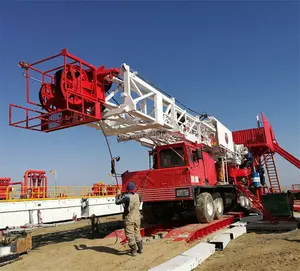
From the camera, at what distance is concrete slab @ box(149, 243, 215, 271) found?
17.2ft

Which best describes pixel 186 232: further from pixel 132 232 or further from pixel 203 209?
pixel 132 232

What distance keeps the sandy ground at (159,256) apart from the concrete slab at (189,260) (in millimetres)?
137

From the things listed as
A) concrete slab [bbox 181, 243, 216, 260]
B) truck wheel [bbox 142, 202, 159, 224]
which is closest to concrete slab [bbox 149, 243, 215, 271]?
concrete slab [bbox 181, 243, 216, 260]

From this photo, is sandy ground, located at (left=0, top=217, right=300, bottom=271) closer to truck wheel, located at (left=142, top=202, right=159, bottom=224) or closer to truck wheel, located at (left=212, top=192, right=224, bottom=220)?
truck wheel, located at (left=212, top=192, right=224, bottom=220)

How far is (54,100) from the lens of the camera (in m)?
7.56

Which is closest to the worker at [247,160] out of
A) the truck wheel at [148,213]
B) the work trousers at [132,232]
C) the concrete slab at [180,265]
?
the truck wheel at [148,213]

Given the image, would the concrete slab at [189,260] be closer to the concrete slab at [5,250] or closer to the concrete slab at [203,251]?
the concrete slab at [203,251]

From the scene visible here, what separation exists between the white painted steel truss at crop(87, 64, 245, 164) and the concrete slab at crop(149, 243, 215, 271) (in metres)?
3.79

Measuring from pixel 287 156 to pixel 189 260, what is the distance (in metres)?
16.5

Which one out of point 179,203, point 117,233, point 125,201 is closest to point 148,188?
point 179,203

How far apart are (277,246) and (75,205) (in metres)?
8.70

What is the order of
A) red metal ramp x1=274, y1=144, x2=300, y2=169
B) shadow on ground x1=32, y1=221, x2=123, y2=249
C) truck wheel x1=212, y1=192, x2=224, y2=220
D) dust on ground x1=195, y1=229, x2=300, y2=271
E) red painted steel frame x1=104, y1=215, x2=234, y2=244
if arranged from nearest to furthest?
1. dust on ground x1=195, y1=229, x2=300, y2=271
2. red painted steel frame x1=104, y1=215, x2=234, y2=244
3. shadow on ground x1=32, y1=221, x2=123, y2=249
4. truck wheel x1=212, y1=192, x2=224, y2=220
5. red metal ramp x1=274, y1=144, x2=300, y2=169

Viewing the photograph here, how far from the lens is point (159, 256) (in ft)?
21.9

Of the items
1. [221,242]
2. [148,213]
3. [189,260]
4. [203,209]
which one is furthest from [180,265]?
[148,213]
